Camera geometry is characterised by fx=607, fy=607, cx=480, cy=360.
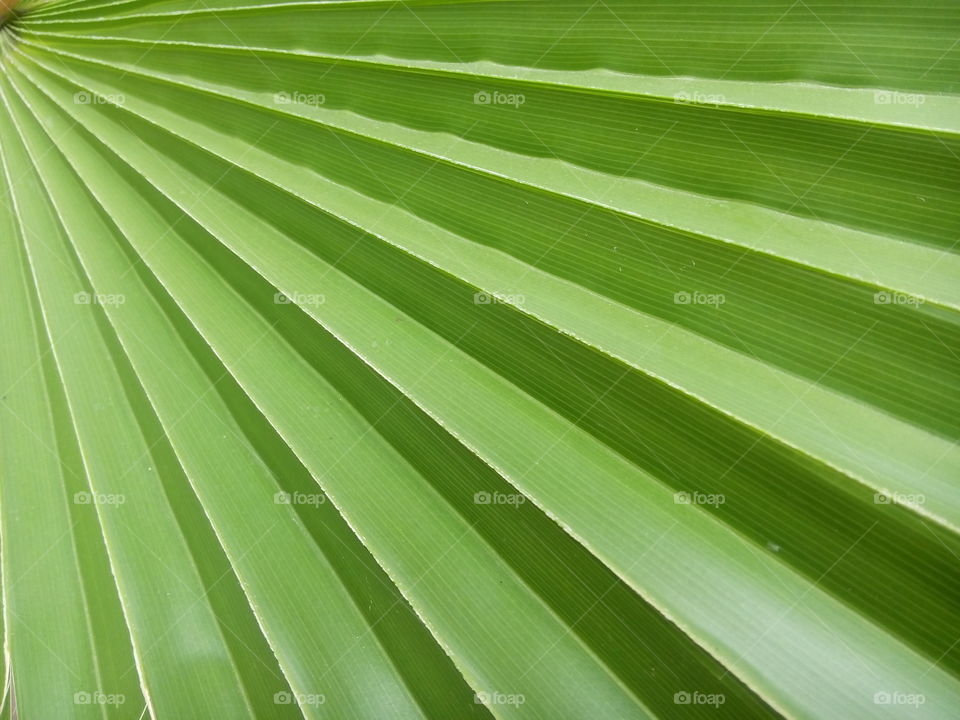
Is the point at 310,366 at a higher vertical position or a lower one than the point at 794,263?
lower

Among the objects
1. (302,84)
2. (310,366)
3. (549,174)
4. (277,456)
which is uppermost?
(302,84)

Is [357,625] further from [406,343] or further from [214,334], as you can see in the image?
[214,334]

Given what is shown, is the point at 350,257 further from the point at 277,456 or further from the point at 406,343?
the point at 277,456

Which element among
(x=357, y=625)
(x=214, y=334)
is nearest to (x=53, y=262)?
(x=214, y=334)

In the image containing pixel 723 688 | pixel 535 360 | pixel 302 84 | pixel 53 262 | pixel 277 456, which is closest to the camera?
pixel 723 688

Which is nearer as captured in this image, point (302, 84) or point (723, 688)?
point (723, 688)

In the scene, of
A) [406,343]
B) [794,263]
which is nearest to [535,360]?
[406,343]

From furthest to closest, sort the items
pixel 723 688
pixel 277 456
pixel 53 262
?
pixel 53 262
pixel 277 456
pixel 723 688
